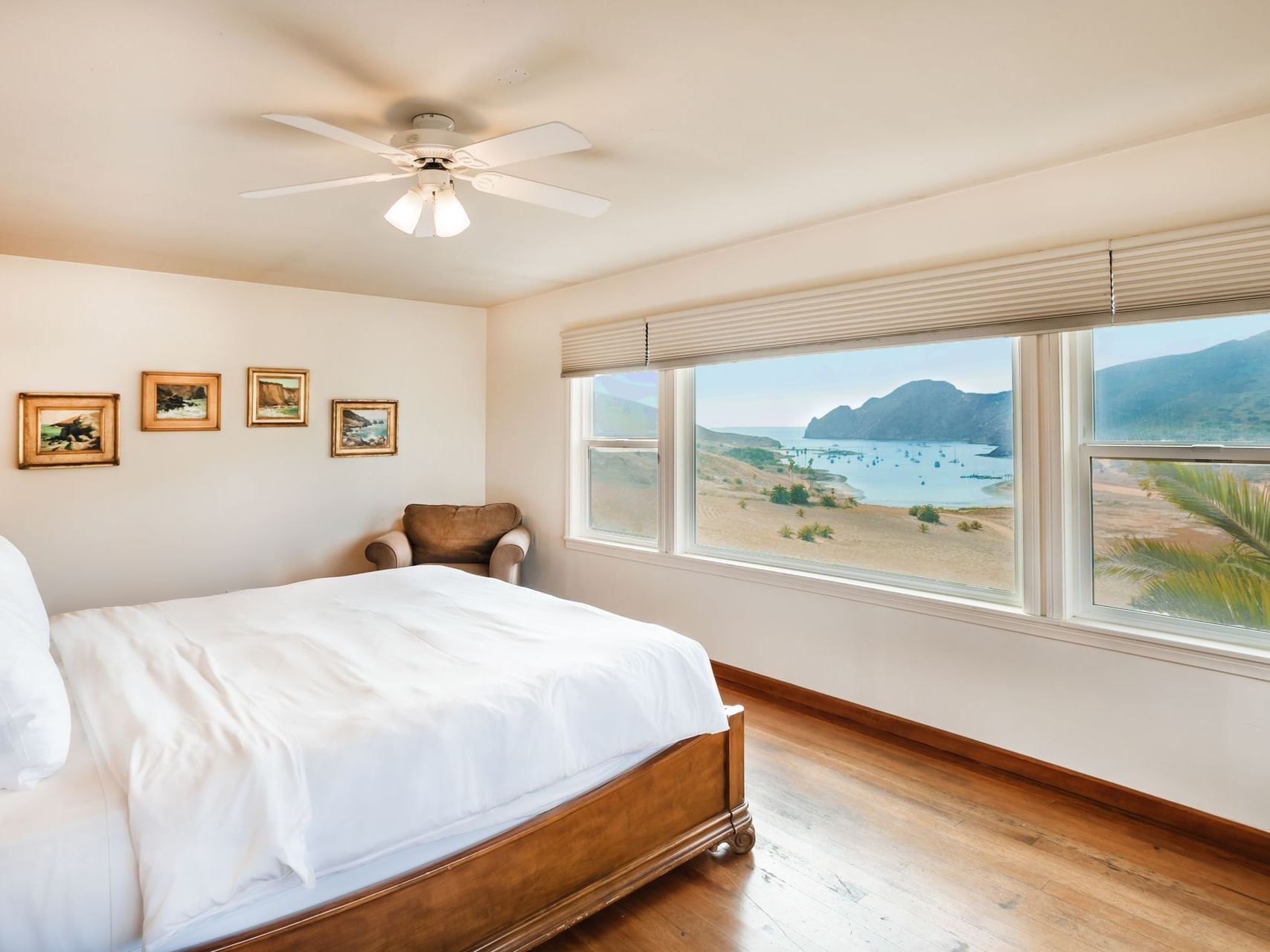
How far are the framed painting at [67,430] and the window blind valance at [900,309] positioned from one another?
3015mm

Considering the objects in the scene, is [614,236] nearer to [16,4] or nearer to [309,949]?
[16,4]

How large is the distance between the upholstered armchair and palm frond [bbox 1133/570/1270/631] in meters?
3.15

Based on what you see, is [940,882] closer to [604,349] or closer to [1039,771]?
[1039,771]

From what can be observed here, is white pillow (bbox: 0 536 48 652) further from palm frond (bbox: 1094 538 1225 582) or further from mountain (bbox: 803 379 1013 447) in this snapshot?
palm frond (bbox: 1094 538 1225 582)

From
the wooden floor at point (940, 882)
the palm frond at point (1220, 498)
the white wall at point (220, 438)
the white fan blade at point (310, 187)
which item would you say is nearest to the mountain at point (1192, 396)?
the palm frond at point (1220, 498)

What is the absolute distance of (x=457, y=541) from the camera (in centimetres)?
453

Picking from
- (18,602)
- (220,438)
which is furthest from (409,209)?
(220,438)

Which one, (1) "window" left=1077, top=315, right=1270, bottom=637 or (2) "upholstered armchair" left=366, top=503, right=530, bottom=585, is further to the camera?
(2) "upholstered armchair" left=366, top=503, right=530, bottom=585

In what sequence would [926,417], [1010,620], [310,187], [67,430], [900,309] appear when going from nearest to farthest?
[310,187]
[1010,620]
[900,309]
[926,417]
[67,430]

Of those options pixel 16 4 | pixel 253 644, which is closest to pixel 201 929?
pixel 253 644

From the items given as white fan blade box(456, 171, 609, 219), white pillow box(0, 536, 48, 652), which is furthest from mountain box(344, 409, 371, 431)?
white fan blade box(456, 171, 609, 219)

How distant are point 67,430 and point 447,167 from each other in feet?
9.82

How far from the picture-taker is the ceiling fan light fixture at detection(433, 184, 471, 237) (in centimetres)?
219

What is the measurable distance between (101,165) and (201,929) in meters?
2.45
